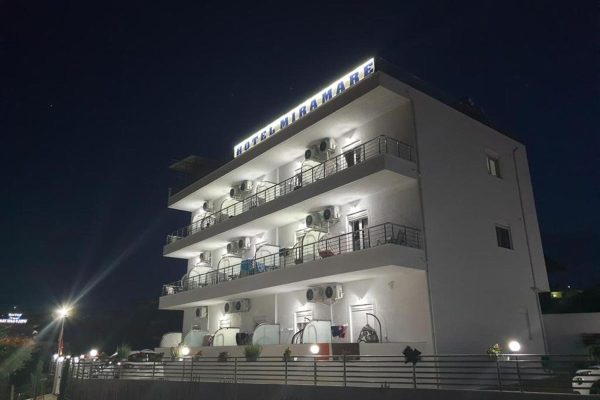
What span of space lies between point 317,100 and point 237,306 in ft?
35.3

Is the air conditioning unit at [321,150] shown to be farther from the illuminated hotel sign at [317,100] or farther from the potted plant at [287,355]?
the potted plant at [287,355]

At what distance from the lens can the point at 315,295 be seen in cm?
1936

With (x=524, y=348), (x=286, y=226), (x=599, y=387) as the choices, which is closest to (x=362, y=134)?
(x=286, y=226)

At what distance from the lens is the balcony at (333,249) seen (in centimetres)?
1650

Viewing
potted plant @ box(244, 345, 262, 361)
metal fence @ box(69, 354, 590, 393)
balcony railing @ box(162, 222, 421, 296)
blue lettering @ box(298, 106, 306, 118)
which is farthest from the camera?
blue lettering @ box(298, 106, 306, 118)

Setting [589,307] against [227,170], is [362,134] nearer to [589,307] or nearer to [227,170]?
[227,170]

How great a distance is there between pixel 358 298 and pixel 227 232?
925 centimetres

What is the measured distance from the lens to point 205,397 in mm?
15680

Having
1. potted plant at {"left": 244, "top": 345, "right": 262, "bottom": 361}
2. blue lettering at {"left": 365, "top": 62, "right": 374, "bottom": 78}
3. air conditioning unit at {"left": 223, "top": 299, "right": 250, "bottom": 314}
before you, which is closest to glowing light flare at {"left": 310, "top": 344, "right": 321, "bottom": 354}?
potted plant at {"left": 244, "top": 345, "right": 262, "bottom": 361}

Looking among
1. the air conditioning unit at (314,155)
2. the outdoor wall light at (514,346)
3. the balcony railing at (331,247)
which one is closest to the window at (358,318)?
the balcony railing at (331,247)

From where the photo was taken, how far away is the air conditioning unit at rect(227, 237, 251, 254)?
2549 cm

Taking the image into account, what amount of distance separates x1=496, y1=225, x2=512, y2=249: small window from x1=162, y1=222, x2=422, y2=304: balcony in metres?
5.07

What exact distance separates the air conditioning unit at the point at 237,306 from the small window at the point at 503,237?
11.8m

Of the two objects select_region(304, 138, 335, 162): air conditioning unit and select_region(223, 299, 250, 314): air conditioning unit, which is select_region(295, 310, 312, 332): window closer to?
select_region(223, 299, 250, 314): air conditioning unit
